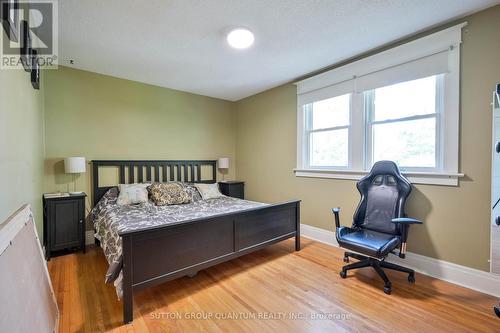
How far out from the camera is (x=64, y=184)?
10.8ft

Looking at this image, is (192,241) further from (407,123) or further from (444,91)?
(444,91)

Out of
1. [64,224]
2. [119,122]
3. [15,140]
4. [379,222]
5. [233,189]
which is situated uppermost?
[119,122]

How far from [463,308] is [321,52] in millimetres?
2895

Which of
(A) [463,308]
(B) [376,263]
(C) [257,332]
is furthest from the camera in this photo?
(B) [376,263]

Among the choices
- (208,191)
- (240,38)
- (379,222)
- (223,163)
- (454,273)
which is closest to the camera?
(454,273)

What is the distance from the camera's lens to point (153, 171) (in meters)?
4.05

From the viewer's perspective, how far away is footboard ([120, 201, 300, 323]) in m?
1.83

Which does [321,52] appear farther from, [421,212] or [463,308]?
[463,308]

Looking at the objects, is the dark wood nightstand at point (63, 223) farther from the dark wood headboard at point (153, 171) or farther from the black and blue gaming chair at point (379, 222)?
the black and blue gaming chair at point (379, 222)

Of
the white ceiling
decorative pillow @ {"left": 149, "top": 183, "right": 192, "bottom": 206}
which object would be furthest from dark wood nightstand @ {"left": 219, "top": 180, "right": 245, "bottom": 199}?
the white ceiling

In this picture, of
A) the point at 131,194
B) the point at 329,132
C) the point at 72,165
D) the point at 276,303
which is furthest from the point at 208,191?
the point at 276,303

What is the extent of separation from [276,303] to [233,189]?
2761 mm

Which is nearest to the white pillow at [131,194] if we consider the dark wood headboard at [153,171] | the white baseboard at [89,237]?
the dark wood headboard at [153,171]

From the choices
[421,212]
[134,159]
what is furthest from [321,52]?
[134,159]
